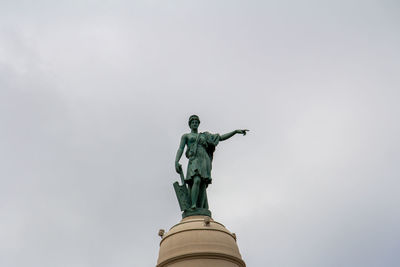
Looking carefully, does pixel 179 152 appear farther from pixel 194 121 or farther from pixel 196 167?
pixel 194 121

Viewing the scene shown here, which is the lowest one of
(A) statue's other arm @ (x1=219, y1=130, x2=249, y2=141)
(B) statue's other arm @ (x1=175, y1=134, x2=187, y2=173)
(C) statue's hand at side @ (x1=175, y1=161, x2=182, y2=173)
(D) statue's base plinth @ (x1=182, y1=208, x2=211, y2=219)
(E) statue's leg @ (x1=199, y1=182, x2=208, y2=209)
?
(D) statue's base plinth @ (x1=182, y1=208, x2=211, y2=219)

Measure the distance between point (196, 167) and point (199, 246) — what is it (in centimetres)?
266

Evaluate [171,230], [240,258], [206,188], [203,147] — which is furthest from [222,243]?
[203,147]

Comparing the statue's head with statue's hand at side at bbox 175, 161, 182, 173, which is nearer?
statue's hand at side at bbox 175, 161, 182, 173

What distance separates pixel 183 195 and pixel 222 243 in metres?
2.13

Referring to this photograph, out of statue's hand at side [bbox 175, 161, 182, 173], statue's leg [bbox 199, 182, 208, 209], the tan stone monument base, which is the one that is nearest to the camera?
the tan stone monument base

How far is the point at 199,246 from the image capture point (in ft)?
38.2

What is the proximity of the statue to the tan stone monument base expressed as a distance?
91cm

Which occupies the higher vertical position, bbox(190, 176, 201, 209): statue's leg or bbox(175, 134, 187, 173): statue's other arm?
bbox(175, 134, 187, 173): statue's other arm

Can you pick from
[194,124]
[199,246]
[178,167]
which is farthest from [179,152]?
[199,246]

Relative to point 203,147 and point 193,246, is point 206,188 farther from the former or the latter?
point 193,246

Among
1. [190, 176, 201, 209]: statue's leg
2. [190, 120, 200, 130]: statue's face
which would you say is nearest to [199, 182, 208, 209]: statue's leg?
[190, 176, 201, 209]: statue's leg

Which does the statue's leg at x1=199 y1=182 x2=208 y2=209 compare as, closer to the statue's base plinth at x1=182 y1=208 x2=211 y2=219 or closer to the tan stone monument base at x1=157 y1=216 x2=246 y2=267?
the statue's base plinth at x1=182 y1=208 x2=211 y2=219

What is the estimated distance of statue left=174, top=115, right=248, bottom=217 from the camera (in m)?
13.4
